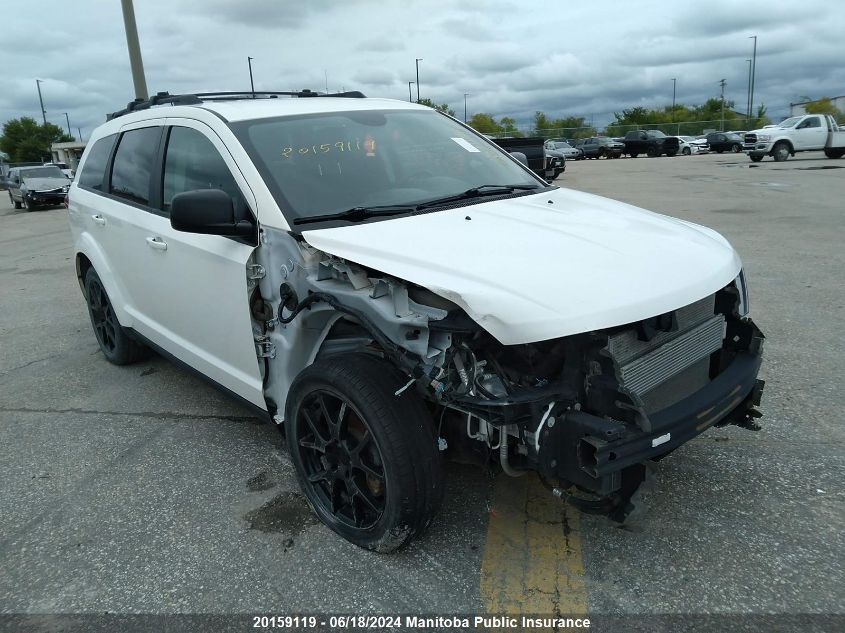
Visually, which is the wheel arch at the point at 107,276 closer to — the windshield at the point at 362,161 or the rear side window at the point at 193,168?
the rear side window at the point at 193,168

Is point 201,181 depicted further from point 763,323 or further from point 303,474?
point 763,323

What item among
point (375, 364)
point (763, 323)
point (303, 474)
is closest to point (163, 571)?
point (303, 474)

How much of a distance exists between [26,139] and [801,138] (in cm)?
9441

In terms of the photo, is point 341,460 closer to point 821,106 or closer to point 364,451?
point 364,451

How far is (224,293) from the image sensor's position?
3.31 m

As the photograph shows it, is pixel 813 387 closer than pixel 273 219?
No

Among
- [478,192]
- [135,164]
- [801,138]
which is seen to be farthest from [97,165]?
[801,138]

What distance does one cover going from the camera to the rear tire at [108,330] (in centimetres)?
504

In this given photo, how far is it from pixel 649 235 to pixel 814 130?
3065 cm

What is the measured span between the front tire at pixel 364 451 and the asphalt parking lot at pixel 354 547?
16cm

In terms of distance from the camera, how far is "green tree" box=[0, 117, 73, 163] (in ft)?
294

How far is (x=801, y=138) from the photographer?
2836 centimetres

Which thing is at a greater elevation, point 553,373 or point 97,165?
point 97,165

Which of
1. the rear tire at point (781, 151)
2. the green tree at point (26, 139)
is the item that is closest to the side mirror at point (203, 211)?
the rear tire at point (781, 151)
